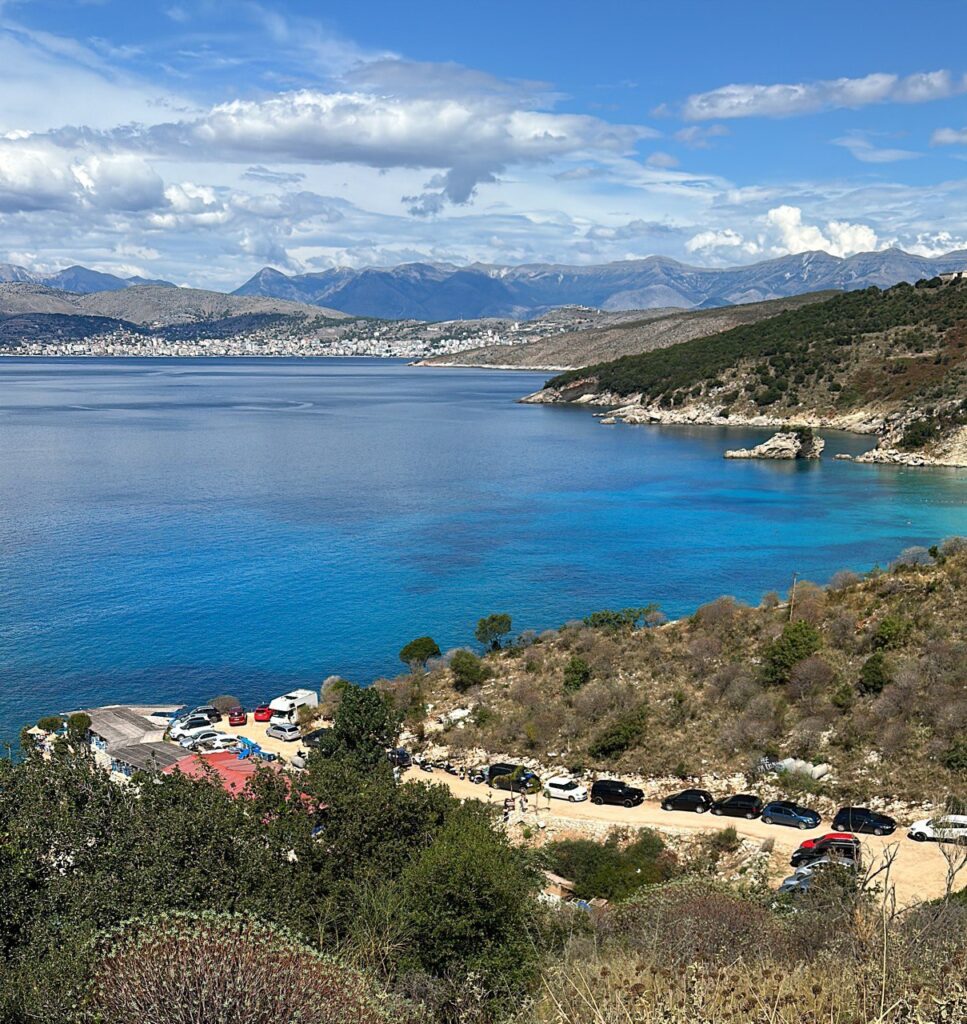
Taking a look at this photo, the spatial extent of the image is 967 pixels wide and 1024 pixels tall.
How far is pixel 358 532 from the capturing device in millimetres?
47812

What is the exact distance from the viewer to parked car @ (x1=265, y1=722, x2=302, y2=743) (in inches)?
962

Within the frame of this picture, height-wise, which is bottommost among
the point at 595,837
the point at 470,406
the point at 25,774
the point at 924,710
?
the point at 595,837

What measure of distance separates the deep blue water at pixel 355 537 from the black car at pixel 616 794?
39.8 ft

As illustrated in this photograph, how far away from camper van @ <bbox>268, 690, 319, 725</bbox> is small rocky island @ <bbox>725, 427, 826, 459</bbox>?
192ft

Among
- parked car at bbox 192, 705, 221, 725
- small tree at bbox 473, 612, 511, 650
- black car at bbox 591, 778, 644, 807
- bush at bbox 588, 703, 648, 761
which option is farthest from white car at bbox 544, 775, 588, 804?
parked car at bbox 192, 705, 221, 725

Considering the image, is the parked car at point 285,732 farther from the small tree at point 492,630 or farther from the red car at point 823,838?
the red car at point 823,838

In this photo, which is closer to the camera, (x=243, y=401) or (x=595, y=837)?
(x=595, y=837)

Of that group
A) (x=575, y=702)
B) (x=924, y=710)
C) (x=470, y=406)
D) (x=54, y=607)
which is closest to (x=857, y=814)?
(x=924, y=710)

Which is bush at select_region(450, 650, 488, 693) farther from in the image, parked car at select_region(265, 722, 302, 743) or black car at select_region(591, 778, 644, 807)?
black car at select_region(591, 778, 644, 807)

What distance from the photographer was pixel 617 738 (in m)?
21.4

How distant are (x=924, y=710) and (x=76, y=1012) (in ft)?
59.6

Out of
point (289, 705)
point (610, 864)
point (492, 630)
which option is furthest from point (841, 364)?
point (610, 864)

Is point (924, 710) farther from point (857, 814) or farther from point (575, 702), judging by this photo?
point (575, 702)

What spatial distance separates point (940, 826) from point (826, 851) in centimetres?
185
